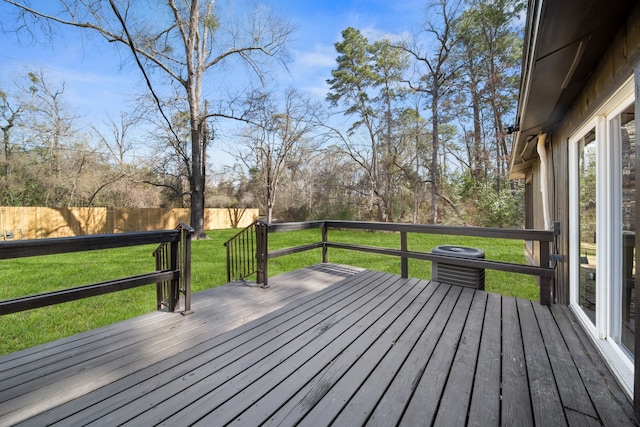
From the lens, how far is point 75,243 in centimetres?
200

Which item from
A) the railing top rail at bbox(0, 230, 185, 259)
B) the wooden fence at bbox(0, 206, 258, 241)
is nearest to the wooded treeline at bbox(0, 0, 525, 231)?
the wooden fence at bbox(0, 206, 258, 241)

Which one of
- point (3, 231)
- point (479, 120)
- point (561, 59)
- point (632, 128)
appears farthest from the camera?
point (479, 120)

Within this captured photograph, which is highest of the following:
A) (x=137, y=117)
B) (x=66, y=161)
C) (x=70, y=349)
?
(x=137, y=117)

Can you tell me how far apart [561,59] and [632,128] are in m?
0.56

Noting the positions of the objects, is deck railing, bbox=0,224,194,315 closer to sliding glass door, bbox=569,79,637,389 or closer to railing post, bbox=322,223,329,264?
railing post, bbox=322,223,329,264

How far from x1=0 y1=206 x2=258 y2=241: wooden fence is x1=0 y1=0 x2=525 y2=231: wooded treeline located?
169 cm

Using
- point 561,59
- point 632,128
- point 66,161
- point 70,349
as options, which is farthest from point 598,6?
point 66,161

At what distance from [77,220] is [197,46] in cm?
924

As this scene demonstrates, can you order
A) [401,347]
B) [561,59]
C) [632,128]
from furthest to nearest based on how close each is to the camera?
[401,347] → [561,59] → [632,128]

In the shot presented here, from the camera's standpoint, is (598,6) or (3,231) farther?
(3,231)

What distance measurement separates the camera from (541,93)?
2141 millimetres

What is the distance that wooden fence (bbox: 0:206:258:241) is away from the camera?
10.5m

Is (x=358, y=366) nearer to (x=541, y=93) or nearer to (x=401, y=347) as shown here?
(x=401, y=347)

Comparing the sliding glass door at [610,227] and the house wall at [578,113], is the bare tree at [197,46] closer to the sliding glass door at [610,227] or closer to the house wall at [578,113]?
the house wall at [578,113]
